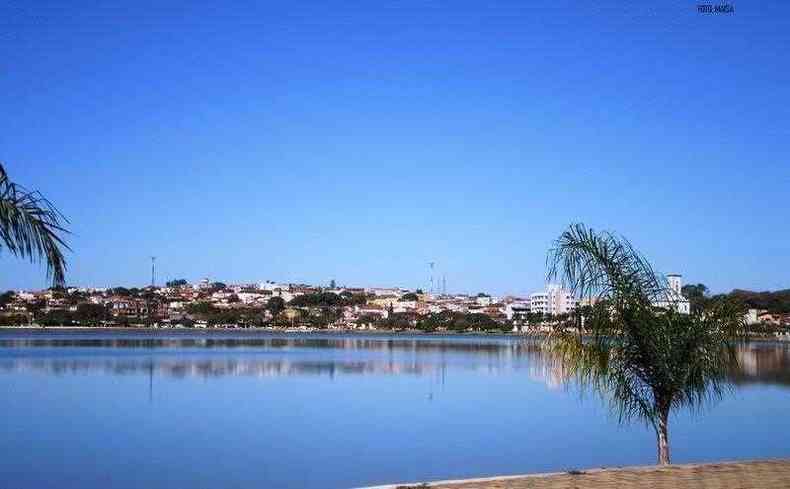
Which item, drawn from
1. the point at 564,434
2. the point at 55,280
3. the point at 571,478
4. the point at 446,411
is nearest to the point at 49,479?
the point at 55,280

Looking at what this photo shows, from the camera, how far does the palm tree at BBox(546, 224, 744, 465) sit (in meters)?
11.8

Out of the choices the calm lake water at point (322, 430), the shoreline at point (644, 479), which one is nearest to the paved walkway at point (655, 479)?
the shoreline at point (644, 479)

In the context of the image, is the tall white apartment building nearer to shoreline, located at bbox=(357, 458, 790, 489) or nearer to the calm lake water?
the calm lake water

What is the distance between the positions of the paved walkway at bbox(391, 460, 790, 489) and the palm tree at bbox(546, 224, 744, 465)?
136 centimetres

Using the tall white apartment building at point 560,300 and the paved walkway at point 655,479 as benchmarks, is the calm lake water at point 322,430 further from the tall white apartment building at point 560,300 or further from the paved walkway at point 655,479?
the paved walkway at point 655,479

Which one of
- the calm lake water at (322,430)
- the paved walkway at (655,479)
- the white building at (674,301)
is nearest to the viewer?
the paved walkway at (655,479)

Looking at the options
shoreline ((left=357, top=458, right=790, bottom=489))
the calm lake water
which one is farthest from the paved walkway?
the calm lake water

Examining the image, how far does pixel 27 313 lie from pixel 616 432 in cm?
→ 15895

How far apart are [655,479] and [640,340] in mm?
2255

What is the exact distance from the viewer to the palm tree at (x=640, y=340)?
11.8 m

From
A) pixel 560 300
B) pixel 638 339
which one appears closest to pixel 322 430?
pixel 560 300

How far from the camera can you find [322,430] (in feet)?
72.6

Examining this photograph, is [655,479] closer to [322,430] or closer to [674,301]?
[674,301]

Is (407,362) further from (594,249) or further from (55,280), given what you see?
(55,280)
